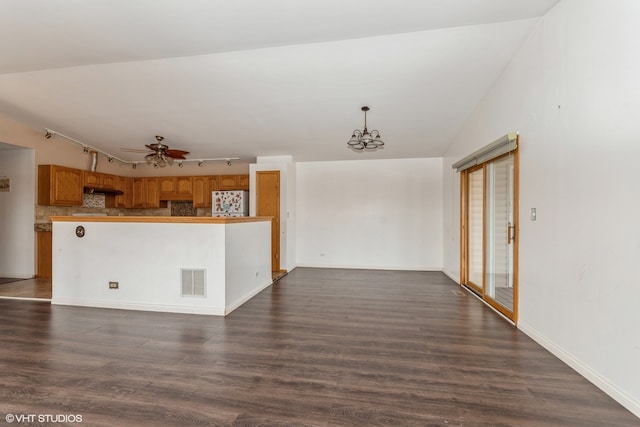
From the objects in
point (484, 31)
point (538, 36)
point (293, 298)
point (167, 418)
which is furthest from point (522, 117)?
point (167, 418)

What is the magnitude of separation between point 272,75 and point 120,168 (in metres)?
5.68

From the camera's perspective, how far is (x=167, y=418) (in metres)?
1.70

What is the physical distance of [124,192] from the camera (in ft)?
23.6

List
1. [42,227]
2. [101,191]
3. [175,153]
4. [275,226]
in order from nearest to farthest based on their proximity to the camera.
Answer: [175,153], [42,227], [275,226], [101,191]

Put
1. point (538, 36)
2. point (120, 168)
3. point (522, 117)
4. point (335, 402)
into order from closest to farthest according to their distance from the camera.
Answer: point (335, 402) → point (538, 36) → point (522, 117) → point (120, 168)

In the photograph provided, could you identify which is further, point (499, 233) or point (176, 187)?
point (176, 187)

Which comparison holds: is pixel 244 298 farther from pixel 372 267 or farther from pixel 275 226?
pixel 372 267

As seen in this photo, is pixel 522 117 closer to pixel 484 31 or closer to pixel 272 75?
pixel 484 31

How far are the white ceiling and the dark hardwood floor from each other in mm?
2935

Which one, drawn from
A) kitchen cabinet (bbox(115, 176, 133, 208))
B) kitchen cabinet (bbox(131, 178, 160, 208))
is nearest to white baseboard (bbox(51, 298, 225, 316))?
kitchen cabinet (bbox(131, 178, 160, 208))

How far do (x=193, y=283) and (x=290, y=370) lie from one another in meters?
1.91

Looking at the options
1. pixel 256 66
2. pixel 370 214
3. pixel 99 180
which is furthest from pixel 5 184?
pixel 370 214

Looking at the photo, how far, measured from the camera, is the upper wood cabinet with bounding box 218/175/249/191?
22.5 ft

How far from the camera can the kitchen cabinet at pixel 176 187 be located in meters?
7.11
